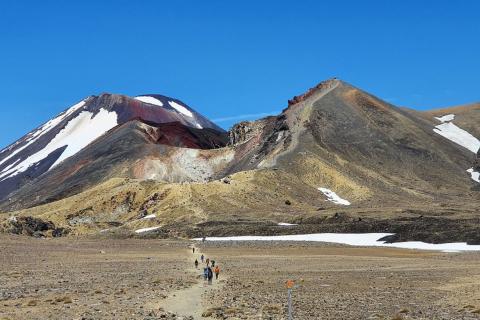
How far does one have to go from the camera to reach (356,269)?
44.8 meters

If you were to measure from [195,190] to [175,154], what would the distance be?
50467 millimetres

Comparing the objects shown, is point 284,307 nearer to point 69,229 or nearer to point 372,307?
point 372,307

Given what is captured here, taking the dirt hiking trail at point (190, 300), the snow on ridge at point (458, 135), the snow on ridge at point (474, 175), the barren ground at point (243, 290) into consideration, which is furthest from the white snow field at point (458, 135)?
the dirt hiking trail at point (190, 300)

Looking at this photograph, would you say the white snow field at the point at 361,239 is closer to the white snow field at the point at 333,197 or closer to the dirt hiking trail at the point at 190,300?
the white snow field at the point at 333,197

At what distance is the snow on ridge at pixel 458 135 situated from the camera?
593ft

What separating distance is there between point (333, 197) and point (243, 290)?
9673 cm

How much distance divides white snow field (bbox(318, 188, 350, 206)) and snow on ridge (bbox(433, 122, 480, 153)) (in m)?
67.8

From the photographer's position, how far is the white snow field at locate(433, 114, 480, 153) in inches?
7121

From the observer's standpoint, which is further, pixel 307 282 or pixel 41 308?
pixel 307 282

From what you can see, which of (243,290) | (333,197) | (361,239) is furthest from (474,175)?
(243,290)

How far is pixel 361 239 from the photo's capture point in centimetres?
8375

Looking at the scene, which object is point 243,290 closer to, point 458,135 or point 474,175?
point 474,175

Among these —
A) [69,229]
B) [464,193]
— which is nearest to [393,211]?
[464,193]

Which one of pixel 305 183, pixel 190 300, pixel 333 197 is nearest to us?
pixel 190 300
